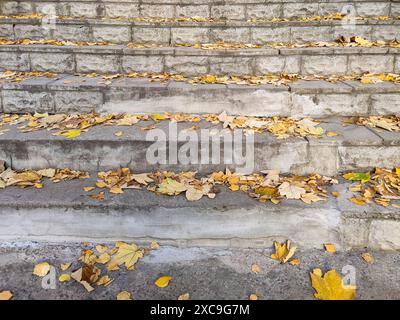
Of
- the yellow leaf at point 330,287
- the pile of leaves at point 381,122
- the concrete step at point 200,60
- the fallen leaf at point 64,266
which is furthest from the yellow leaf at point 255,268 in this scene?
the concrete step at point 200,60

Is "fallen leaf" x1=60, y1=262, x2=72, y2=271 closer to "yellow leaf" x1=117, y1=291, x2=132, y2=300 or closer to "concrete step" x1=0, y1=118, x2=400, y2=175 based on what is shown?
"yellow leaf" x1=117, y1=291, x2=132, y2=300

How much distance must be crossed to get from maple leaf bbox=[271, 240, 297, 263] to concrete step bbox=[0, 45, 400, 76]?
2.09 meters

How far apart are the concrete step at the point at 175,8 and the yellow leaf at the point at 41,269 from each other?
3.80 metres

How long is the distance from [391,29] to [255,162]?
281cm

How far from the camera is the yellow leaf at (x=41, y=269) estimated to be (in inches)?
82.6

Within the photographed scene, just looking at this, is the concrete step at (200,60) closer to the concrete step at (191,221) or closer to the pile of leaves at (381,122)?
the pile of leaves at (381,122)

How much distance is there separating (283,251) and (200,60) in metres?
2.30

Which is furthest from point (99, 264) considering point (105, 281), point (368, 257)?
point (368, 257)

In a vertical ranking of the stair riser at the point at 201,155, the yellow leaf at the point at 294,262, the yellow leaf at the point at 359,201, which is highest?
the stair riser at the point at 201,155

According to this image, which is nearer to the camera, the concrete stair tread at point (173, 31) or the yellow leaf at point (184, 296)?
the yellow leaf at point (184, 296)

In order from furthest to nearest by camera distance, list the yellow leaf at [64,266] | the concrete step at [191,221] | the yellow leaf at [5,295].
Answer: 1. the concrete step at [191,221]
2. the yellow leaf at [64,266]
3. the yellow leaf at [5,295]

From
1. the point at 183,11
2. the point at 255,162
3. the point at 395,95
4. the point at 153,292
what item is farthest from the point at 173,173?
the point at 183,11
